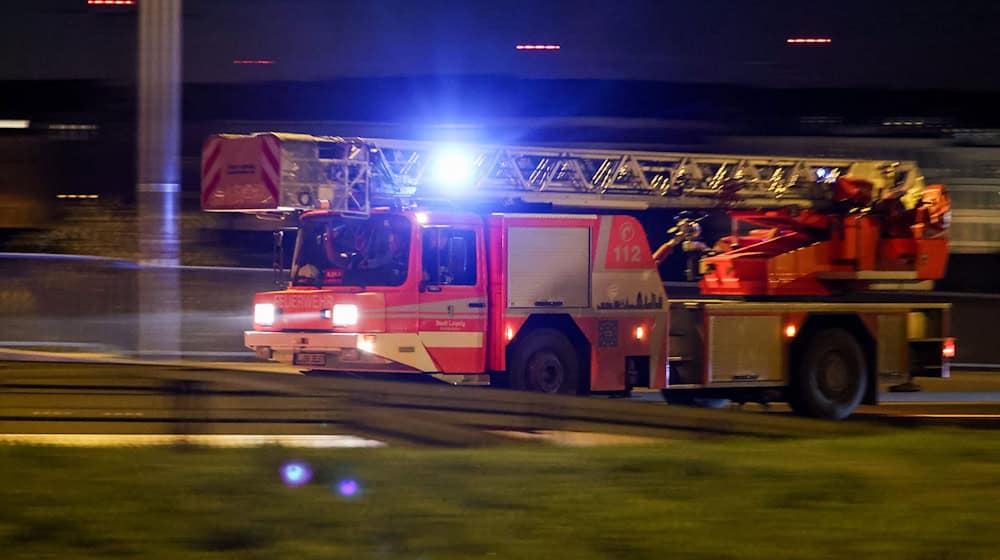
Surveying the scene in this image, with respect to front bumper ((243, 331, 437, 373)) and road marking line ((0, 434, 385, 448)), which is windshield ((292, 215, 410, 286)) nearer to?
front bumper ((243, 331, 437, 373))

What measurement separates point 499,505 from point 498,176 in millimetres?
9470

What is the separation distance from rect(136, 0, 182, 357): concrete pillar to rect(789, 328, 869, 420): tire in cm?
813

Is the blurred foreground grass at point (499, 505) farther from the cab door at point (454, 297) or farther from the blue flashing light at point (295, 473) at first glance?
the cab door at point (454, 297)

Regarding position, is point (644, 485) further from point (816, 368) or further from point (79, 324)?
point (79, 324)

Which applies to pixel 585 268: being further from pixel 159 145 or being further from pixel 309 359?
pixel 159 145

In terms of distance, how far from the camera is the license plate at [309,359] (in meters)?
13.2

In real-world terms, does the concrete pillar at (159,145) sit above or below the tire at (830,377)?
above

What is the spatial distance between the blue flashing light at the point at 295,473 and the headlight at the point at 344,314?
6.71 metres

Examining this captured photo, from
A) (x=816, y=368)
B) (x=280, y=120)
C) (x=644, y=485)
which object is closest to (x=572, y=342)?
(x=816, y=368)

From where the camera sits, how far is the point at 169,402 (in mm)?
7934

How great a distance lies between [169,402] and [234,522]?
2.85 meters

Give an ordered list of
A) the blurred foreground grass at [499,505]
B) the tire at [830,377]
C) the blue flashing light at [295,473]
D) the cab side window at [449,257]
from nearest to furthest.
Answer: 1. the blurred foreground grass at [499,505]
2. the blue flashing light at [295,473]
3. the cab side window at [449,257]
4. the tire at [830,377]

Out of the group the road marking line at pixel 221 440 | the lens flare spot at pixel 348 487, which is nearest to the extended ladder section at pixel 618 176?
the road marking line at pixel 221 440

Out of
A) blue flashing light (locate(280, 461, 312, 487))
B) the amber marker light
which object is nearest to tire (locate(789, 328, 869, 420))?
the amber marker light
